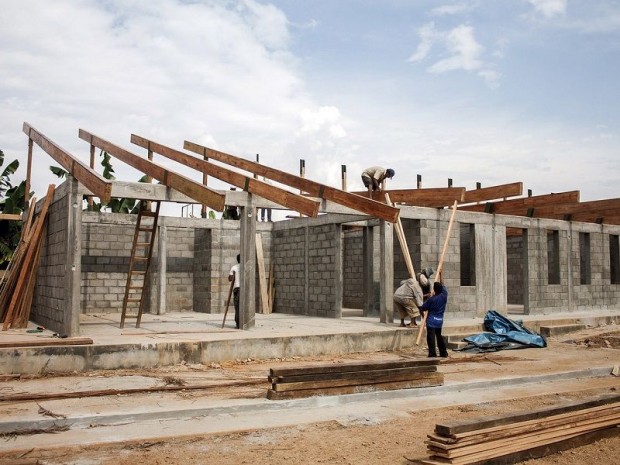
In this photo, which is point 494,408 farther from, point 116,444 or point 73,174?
point 73,174

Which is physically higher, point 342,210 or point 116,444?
point 342,210

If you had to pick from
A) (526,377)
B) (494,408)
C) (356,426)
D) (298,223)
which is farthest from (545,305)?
(356,426)

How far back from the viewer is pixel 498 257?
16391 mm

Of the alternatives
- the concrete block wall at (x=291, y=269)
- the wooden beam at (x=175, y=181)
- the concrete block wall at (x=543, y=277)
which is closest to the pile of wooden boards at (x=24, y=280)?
the wooden beam at (x=175, y=181)

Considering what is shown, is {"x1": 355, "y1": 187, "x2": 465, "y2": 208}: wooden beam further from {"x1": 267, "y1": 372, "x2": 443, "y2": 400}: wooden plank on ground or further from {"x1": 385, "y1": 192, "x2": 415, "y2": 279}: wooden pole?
{"x1": 267, "y1": 372, "x2": 443, "y2": 400}: wooden plank on ground

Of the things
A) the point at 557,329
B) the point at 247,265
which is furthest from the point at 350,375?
the point at 557,329

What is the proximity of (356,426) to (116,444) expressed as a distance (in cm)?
234

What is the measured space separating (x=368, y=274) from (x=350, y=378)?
892 cm

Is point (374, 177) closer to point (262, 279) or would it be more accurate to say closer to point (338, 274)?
point (338, 274)

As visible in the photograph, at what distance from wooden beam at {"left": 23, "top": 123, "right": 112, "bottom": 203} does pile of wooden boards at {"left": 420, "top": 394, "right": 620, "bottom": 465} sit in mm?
6209

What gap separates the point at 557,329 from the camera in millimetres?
14633

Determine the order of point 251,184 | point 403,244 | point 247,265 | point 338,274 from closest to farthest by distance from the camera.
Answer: point 251,184, point 247,265, point 403,244, point 338,274

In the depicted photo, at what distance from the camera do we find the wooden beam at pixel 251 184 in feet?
35.2

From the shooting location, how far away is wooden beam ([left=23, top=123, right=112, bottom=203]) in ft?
30.5
